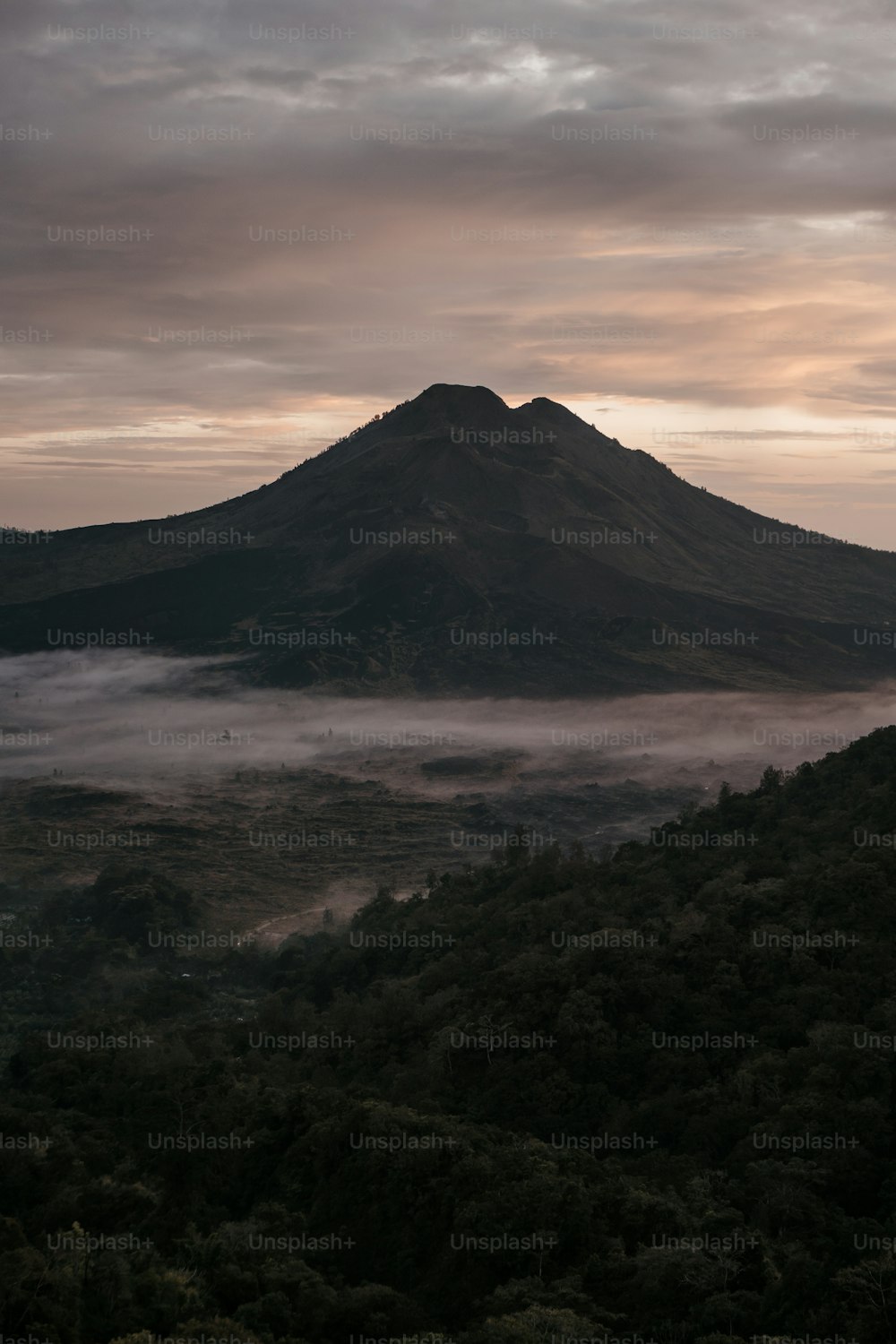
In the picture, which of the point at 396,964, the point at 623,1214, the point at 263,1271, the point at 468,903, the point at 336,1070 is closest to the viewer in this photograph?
the point at 263,1271

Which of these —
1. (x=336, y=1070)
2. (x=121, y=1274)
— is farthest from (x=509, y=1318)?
(x=336, y=1070)

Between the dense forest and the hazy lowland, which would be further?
the hazy lowland

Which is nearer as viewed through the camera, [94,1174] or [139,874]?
[94,1174]

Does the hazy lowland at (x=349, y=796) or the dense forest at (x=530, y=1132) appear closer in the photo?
the dense forest at (x=530, y=1132)

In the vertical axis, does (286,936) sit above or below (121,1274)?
below

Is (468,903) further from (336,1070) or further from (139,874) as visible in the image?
(139,874)

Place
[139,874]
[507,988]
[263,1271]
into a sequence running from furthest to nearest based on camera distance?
[139,874] → [507,988] → [263,1271]
